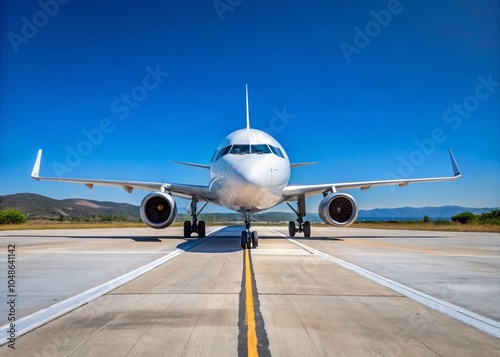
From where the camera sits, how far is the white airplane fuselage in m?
11.6

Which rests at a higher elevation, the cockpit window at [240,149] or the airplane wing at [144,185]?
the cockpit window at [240,149]

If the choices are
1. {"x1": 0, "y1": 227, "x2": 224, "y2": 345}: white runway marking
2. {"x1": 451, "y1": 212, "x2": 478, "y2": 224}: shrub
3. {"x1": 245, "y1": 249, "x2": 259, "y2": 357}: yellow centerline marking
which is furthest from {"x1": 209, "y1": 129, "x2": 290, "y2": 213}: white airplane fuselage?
{"x1": 451, "y1": 212, "x2": 478, "y2": 224}: shrub

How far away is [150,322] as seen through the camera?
14.2 feet

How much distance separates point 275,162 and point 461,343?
9.53 metres

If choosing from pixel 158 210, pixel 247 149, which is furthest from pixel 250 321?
pixel 158 210

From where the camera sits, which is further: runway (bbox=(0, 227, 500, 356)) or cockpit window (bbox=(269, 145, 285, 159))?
cockpit window (bbox=(269, 145, 285, 159))

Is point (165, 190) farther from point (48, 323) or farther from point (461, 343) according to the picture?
point (461, 343)

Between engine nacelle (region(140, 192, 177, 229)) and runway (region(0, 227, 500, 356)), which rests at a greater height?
engine nacelle (region(140, 192, 177, 229))

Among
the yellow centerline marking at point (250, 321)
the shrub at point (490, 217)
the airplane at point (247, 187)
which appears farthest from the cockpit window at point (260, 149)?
the shrub at point (490, 217)

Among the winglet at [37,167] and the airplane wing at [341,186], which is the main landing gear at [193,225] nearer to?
the airplane wing at [341,186]

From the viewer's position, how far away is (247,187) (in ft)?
37.3

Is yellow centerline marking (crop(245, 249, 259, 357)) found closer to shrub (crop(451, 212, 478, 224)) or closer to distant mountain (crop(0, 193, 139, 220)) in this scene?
shrub (crop(451, 212, 478, 224))

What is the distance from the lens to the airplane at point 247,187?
467 inches

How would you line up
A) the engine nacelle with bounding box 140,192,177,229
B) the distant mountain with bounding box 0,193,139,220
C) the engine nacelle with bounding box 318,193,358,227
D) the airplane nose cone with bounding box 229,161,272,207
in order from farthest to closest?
the distant mountain with bounding box 0,193,139,220 → the engine nacelle with bounding box 318,193,358,227 → the engine nacelle with bounding box 140,192,177,229 → the airplane nose cone with bounding box 229,161,272,207
